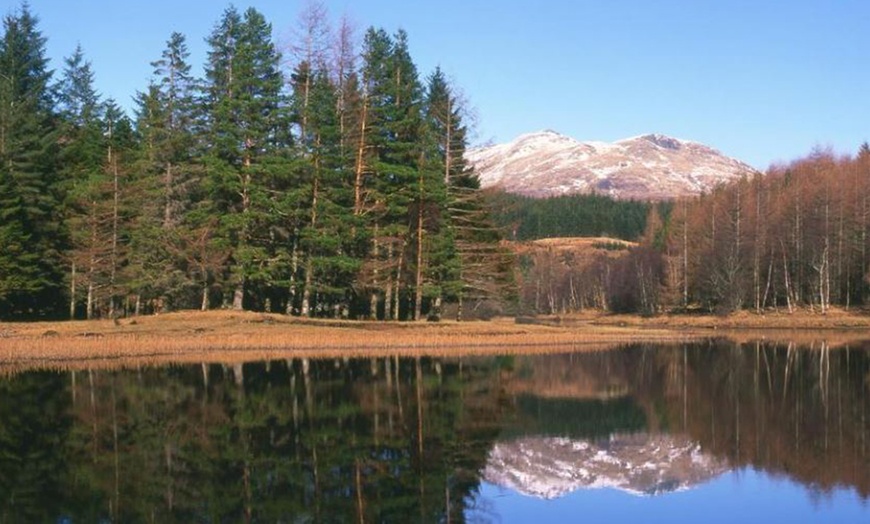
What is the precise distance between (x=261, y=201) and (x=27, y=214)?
55.2 ft

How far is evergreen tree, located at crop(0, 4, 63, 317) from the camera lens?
54500 millimetres

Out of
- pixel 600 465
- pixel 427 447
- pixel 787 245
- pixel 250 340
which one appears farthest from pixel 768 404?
pixel 787 245

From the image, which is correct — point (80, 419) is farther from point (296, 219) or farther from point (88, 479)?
point (296, 219)

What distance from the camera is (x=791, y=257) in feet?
292

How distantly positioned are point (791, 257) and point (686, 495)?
7948cm

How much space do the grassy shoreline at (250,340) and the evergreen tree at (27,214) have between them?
330 inches

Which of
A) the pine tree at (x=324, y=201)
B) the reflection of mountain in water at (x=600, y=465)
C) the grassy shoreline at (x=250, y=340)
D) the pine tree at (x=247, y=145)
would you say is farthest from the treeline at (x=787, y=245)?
the reflection of mountain in water at (x=600, y=465)

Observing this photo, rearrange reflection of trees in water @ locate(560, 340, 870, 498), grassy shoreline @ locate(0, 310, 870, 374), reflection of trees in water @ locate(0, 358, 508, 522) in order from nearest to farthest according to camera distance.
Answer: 1. reflection of trees in water @ locate(0, 358, 508, 522)
2. reflection of trees in water @ locate(560, 340, 870, 498)
3. grassy shoreline @ locate(0, 310, 870, 374)

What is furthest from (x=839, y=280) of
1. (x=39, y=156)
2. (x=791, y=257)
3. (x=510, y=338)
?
(x=39, y=156)

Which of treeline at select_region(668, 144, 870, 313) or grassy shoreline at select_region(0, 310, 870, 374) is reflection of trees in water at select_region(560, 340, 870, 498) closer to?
grassy shoreline at select_region(0, 310, 870, 374)

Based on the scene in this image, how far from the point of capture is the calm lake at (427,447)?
586 inches

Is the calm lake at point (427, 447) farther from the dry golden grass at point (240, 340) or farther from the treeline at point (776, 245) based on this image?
the treeline at point (776, 245)

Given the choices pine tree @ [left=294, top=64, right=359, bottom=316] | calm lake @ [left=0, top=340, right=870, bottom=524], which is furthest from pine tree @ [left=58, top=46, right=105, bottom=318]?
calm lake @ [left=0, top=340, right=870, bottom=524]

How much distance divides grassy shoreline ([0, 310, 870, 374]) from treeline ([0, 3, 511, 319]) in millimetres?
5670
